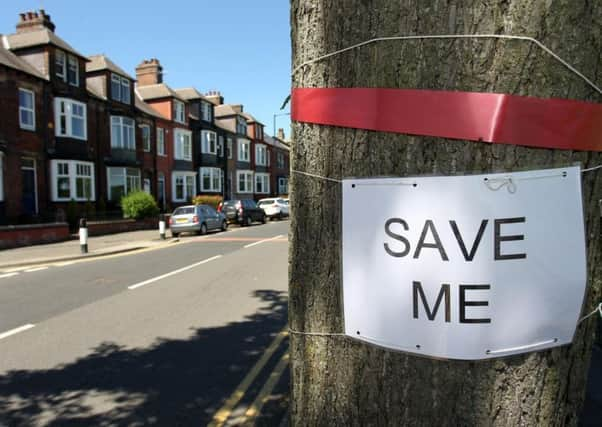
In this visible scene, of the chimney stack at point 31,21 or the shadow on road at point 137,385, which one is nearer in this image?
the shadow on road at point 137,385

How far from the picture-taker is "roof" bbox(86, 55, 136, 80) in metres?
26.4

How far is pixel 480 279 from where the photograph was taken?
1129mm

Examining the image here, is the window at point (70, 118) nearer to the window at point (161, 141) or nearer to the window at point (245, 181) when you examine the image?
the window at point (161, 141)

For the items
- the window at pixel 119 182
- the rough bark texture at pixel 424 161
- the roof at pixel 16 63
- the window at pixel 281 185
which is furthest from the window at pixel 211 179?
the rough bark texture at pixel 424 161

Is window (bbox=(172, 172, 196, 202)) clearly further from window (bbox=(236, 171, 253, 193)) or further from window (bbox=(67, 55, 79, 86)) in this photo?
window (bbox=(67, 55, 79, 86))

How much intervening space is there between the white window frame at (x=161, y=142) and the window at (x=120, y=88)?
405 cm

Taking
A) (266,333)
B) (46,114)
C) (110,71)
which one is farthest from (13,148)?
(266,333)

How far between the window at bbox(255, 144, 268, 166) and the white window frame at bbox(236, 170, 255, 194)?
11.0 ft

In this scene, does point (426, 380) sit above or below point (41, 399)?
above

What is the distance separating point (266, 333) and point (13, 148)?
18.7 meters

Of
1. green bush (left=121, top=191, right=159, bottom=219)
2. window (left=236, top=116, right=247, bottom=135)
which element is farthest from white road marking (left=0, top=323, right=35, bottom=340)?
window (left=236, top=116, right=247, bottom=135)

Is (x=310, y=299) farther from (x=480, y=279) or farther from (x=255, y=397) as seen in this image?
(x=255, y=397)

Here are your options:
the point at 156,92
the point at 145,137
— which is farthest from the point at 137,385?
the point at 156,92

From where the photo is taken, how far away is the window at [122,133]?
26.3 metres
